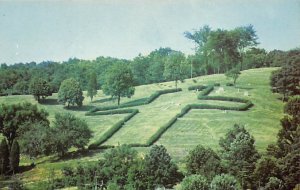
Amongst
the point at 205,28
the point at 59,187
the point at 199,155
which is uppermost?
the point at 205,28

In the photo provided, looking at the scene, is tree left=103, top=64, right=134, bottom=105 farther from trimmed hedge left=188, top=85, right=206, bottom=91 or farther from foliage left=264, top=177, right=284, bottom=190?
foliage left=264, top=177, right=284, bottom=190

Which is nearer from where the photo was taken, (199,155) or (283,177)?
(283,177)

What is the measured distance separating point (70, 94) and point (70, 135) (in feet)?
59.7

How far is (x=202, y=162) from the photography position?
141 feet

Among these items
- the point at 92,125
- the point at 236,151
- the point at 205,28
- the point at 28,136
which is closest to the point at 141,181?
the point at 236,151

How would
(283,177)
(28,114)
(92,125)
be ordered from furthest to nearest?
1. (92,125)
2. (28,114)
3. (283,177)

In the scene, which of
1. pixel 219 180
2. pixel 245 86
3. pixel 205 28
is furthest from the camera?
pixel 205 28

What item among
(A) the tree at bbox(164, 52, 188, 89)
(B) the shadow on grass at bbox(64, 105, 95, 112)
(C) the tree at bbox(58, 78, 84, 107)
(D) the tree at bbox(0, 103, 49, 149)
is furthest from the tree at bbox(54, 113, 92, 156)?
(A) the tree at bbox(164, 52, 188, 89)

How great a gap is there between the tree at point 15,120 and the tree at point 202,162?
73.4 feet

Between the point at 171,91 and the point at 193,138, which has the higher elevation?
the point at 171,91

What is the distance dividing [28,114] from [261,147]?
2865 cm

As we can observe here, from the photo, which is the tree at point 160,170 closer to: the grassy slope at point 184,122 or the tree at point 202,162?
the tree at point 202,162

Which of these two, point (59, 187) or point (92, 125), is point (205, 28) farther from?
point (59, 187)

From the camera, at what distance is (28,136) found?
2130 inches
